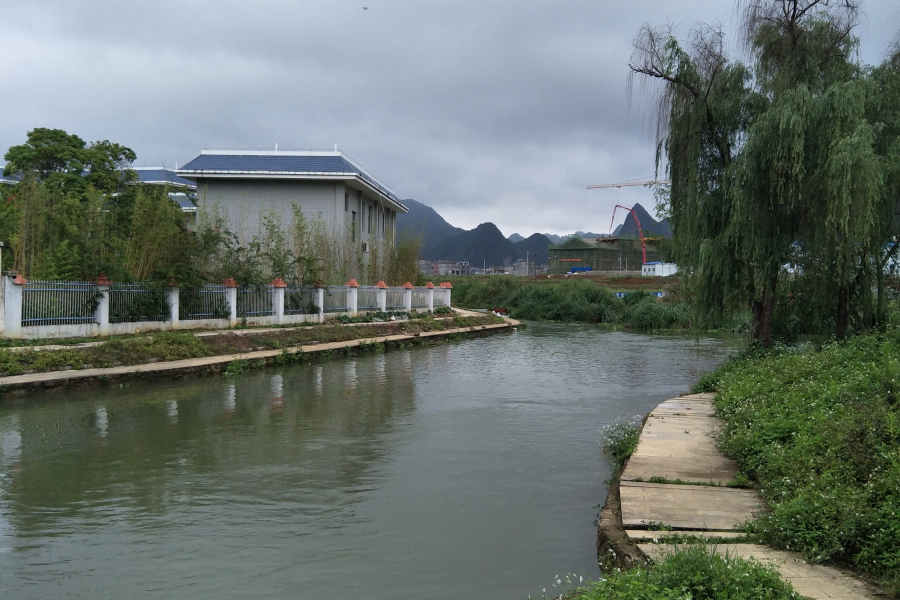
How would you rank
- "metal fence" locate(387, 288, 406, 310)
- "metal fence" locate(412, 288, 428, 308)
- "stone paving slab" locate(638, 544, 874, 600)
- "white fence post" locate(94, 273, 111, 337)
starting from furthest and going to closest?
1. "metal fence" locate(412, 288, 428, 308)
2. "metal fence" locate(387, 288, 406, 310)
3. "white fence post" locate(94, 273, 111, 337)
4. "stone paving slab" locate(638, 544, 874, 600)

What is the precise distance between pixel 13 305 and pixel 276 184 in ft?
51.8

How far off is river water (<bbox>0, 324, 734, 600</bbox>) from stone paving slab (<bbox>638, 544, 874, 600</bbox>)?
1090 millimetres

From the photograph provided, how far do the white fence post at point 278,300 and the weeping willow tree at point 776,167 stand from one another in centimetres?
1298

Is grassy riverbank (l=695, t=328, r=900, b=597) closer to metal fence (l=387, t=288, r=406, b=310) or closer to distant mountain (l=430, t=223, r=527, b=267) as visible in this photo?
metal fence (l=387, t=288, r=406, b=310)

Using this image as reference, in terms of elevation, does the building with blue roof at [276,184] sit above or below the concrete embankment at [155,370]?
above

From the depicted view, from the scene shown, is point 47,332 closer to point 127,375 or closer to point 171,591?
point 127,375

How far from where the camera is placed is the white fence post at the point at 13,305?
14758 mm

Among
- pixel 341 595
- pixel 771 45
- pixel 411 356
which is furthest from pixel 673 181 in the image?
pixel 341 595

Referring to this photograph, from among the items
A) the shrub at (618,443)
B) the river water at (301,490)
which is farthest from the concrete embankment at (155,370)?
the shrub at (618,443)

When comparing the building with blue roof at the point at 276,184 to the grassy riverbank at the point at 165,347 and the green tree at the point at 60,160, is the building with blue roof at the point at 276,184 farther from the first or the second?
the grassy riverbank at the point at 165,347

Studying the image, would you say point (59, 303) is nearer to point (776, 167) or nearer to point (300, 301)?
point (300, 301)

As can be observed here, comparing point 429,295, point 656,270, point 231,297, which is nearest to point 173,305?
point 231,297

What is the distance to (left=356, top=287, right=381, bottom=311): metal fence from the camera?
1075 inches

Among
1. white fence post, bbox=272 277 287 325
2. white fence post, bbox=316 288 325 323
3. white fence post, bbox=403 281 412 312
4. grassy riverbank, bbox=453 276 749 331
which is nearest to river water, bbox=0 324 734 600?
white fence post, bbox=272 277 287 325
